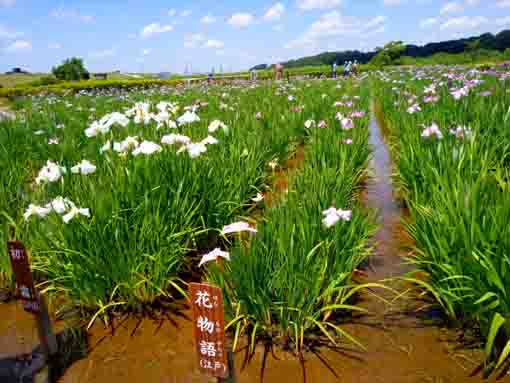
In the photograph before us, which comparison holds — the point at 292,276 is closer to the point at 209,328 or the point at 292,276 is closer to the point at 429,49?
the point at 209,328

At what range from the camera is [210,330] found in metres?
1.19

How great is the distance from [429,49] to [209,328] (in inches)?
3076

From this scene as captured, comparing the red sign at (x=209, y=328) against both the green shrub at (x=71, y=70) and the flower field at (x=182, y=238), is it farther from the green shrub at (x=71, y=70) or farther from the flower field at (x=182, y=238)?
the green shrub at (x=71, y=70)

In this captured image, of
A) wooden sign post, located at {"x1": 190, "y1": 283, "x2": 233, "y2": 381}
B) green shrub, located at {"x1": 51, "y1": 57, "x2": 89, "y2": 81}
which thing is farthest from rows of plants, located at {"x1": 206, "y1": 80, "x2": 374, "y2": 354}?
green shrub, located at {"x1": 51, "y1": 57, "x2": 89, "y2": 81}

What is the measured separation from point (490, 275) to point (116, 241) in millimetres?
1714

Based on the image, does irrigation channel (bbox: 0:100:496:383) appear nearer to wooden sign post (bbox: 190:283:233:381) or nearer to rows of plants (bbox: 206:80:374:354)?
rows of plants (bbox: 206:80:374:354)

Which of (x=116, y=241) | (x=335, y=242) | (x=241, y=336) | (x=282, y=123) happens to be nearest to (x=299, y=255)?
(x=335, y=242)

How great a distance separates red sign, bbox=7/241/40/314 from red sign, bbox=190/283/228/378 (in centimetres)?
81

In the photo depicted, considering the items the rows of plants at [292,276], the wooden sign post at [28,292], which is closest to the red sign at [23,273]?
the wooden sign post at [28,292]

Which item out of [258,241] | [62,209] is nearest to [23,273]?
[62,209]

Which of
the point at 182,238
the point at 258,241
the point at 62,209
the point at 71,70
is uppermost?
the point at 71,70

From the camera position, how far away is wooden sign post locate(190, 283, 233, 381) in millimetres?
1138

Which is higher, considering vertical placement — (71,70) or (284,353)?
(71,70)

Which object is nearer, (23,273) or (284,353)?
(23,273)
